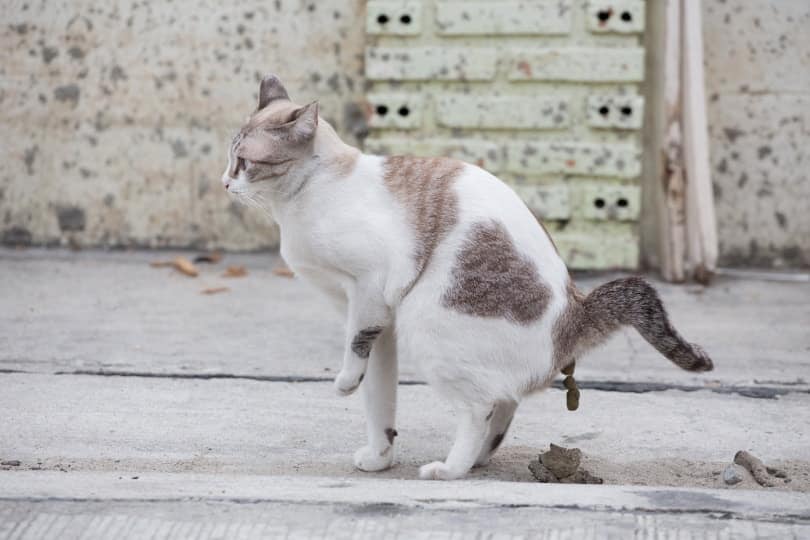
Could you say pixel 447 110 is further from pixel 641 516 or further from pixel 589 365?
pixel 641 516

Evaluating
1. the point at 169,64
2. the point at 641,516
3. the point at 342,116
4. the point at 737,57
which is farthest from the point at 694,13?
the point at 641,516

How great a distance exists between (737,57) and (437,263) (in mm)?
3353

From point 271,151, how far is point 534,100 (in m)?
2.85

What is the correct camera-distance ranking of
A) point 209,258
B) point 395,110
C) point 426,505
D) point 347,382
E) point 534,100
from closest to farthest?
1. point 426,505
2. point 347,382
3. point 534,100
4. point 395,110
5. point 209,258

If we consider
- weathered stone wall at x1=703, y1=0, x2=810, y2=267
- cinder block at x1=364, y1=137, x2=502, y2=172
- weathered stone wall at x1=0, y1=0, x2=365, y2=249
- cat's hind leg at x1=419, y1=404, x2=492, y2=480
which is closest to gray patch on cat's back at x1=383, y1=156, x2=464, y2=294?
cat's hind leg at x1=419, y1=404, x2=492, y2=480

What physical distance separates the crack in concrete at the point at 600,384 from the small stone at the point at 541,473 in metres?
0.89

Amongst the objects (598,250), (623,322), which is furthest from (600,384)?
(598,250)

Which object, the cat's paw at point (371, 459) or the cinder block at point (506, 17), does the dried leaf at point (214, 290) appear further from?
the cat's paw at point (371, 459)

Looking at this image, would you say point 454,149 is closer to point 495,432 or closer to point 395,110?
point 395,110

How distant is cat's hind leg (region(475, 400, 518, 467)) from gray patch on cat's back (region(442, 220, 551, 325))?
337mm

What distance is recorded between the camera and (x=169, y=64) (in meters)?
5.90

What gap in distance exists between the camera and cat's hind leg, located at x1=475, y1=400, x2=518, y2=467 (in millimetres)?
3107

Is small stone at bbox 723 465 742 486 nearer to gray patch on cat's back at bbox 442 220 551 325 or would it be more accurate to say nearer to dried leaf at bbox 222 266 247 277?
gray patch on cat's back at bbox 442 220 551 325

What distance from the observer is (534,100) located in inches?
218
